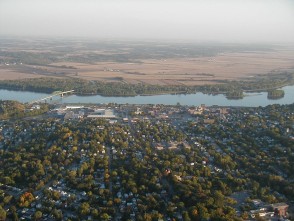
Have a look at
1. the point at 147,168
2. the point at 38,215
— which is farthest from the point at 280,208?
the point at 38,215

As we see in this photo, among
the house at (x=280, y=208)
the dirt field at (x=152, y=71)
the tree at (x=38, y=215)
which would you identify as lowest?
the tree at (x=38, y=215)

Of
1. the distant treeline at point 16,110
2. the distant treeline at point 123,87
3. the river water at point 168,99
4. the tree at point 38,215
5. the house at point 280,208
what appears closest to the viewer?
the tree at point 38,215

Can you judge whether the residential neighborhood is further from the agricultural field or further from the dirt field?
the dirt field

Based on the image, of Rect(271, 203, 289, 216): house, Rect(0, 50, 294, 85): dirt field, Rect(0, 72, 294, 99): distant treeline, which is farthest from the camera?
Rect(0, 50, 294, 85): dirt field

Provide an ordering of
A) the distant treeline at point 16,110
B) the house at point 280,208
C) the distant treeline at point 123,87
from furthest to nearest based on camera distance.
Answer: the distant treeline at point 123,87
the distant treeline at point 16,110
the house at point 280,208

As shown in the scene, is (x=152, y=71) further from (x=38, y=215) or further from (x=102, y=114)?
(x=38, y=215)

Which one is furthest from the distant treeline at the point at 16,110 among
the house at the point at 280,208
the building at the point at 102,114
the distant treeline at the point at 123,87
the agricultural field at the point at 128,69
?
the house at the point at 280,208

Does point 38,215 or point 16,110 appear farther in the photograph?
point 16,110

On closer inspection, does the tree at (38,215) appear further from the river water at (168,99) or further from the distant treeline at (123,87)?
the distant treeline at (123,87)

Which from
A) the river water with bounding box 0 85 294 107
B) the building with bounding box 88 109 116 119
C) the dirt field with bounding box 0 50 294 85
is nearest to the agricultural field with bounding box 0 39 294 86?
the dirt field with bounding box 0 50 294 85
